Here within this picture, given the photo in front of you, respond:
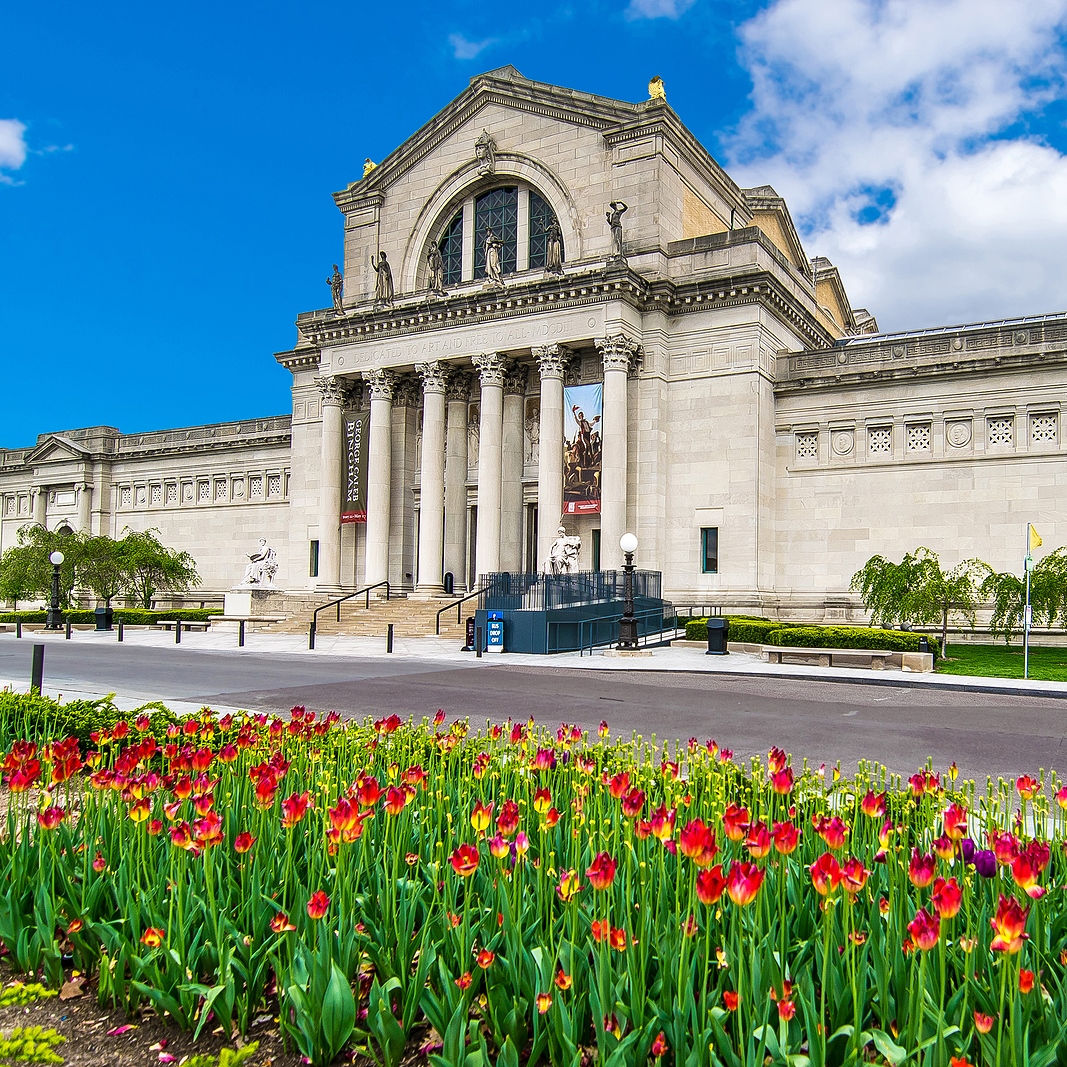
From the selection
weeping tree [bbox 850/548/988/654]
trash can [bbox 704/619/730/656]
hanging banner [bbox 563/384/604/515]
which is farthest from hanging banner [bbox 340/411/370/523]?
weeping tree [bbox 850/548/988/654]

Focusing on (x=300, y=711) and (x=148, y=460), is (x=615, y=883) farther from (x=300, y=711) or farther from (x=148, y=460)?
(x=148, y=460)

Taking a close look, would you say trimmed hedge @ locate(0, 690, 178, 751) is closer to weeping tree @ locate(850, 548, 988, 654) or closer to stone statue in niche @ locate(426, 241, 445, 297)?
weeping tree @ locate(850, 548, 988, 654)

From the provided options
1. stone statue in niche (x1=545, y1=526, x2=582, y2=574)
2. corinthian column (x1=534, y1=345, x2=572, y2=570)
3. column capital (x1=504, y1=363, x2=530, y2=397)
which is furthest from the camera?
→ column capital (x1=504, y1=363, x2=530, y2=397)

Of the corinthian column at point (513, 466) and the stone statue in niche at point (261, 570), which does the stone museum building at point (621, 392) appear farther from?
the stone statue in niche at point (261, 570)

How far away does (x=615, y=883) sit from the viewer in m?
4.12

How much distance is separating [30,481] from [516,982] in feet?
230

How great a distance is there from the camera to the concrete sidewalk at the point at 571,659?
18828 millimetres

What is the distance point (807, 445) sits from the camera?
124 feet

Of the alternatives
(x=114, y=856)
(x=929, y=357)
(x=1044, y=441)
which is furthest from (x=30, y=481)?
(x=114, y=856)

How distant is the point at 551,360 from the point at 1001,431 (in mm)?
17519

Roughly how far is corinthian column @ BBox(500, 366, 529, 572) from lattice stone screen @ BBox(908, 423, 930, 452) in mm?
16509

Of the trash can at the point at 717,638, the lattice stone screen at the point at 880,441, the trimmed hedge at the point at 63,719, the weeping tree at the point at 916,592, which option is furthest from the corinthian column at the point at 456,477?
the trimmed hedge at the point at 63,719

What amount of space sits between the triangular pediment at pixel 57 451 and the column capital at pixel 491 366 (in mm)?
34855

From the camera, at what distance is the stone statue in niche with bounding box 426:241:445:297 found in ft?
144
